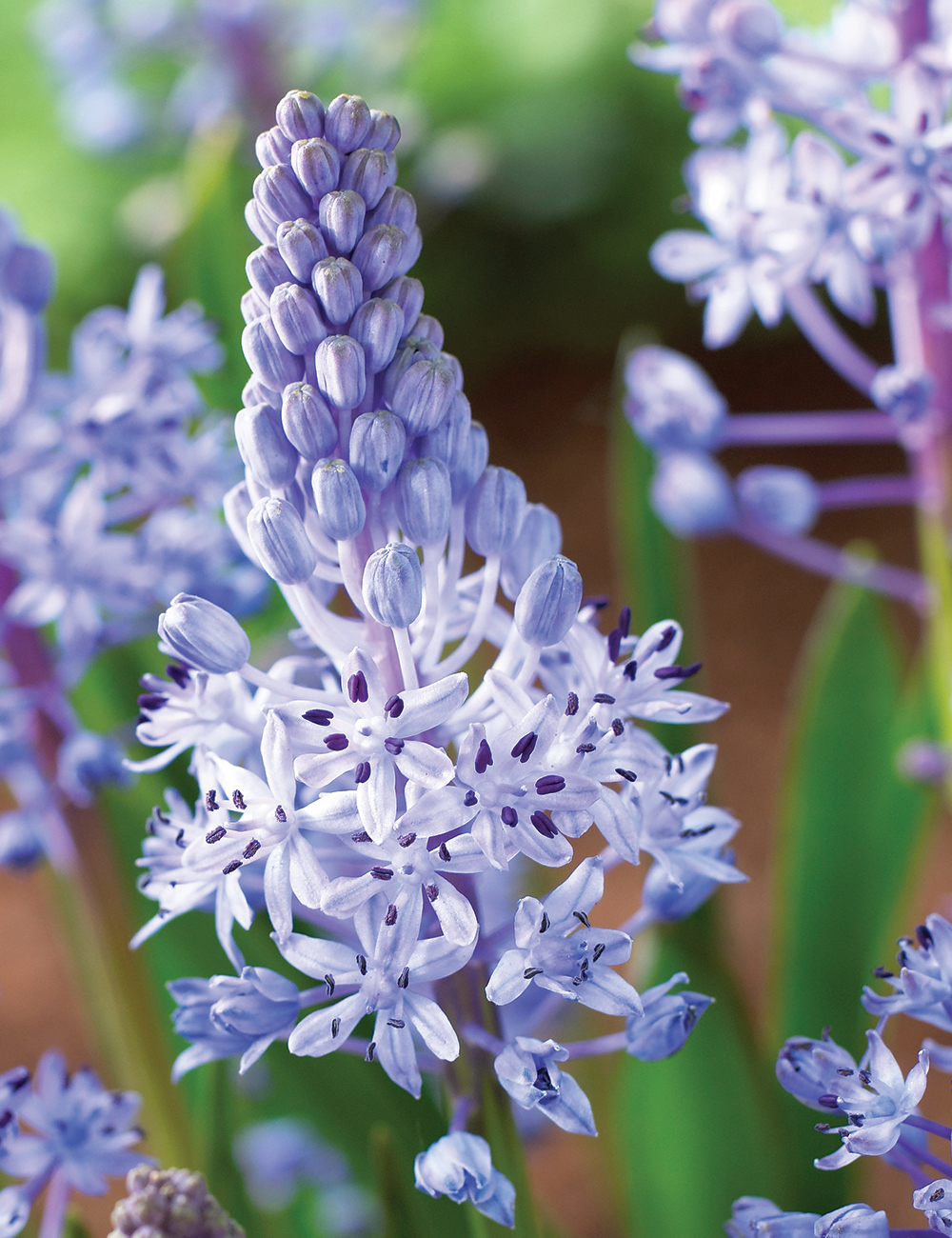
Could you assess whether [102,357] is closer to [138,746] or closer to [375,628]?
[138,746]

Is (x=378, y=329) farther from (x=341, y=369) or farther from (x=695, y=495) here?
(x=695, y=495)

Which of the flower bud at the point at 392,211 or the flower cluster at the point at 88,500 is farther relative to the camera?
the flower cluster at the point at 88,500

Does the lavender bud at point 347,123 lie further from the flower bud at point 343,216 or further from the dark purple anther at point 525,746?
the dark purple anther at point 525,746

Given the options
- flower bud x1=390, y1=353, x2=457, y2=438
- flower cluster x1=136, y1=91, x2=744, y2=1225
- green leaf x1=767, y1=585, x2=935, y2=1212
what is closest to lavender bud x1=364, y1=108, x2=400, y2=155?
flower cluster x1=136, y1=91, x2=744, y2=1225

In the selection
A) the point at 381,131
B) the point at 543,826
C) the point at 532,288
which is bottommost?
the point at 543,826

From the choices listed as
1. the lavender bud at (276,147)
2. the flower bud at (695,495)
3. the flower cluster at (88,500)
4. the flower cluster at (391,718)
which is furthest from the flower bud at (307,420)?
the flower bud at (695,495)

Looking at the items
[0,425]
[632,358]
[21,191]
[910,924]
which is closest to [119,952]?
[0,425]

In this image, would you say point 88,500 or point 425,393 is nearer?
point 425,393

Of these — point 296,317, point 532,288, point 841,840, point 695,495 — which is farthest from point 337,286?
point 532,288
